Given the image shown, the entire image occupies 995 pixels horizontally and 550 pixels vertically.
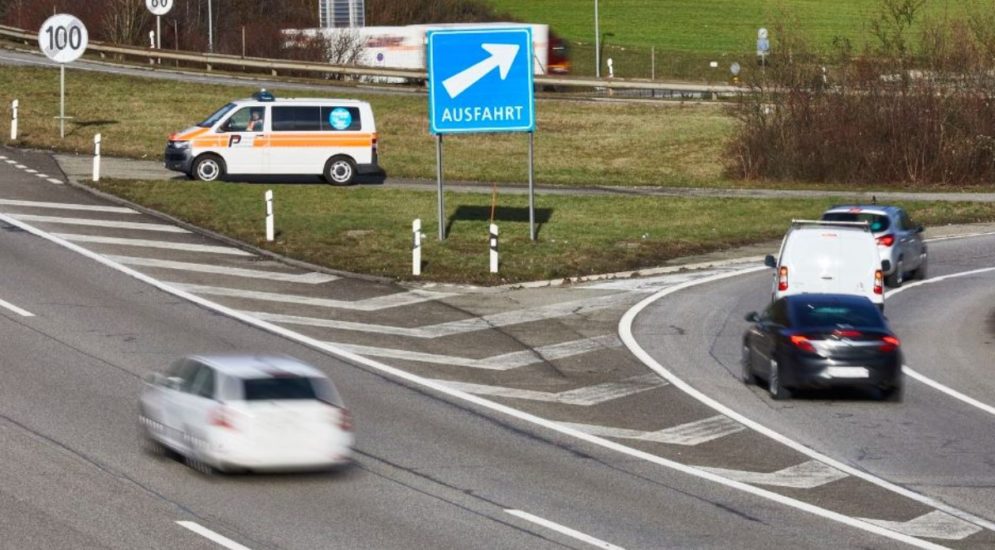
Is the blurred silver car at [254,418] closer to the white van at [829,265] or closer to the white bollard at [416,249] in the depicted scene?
the white van at [829,265]

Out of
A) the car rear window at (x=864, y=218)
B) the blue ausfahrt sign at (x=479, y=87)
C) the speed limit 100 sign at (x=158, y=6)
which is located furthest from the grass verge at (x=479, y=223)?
the speed limit 100 sign at (x=158, y=6)

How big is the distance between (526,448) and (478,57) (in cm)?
1722

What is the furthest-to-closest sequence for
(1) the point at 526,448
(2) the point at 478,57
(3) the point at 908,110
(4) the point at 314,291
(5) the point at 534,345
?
(3) the point at 908,110
(2) the point at 478,57
(4) the point at 314,291
(5) the point at 534,345
(1) the point at 526,448

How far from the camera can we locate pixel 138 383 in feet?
64.4

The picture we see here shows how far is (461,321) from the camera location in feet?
84.2

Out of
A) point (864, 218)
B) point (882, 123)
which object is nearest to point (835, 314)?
point (864, 218)

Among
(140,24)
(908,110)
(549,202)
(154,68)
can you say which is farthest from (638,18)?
(549,202)

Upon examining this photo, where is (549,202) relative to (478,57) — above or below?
below

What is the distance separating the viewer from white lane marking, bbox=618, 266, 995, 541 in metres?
15.1

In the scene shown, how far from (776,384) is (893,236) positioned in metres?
11.2

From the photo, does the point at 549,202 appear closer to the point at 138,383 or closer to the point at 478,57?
the point at 478,57

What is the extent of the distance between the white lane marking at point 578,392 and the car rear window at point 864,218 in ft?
35.8

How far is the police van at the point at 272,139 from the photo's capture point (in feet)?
131

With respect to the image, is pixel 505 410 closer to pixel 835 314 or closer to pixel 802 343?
pixel 802 343
